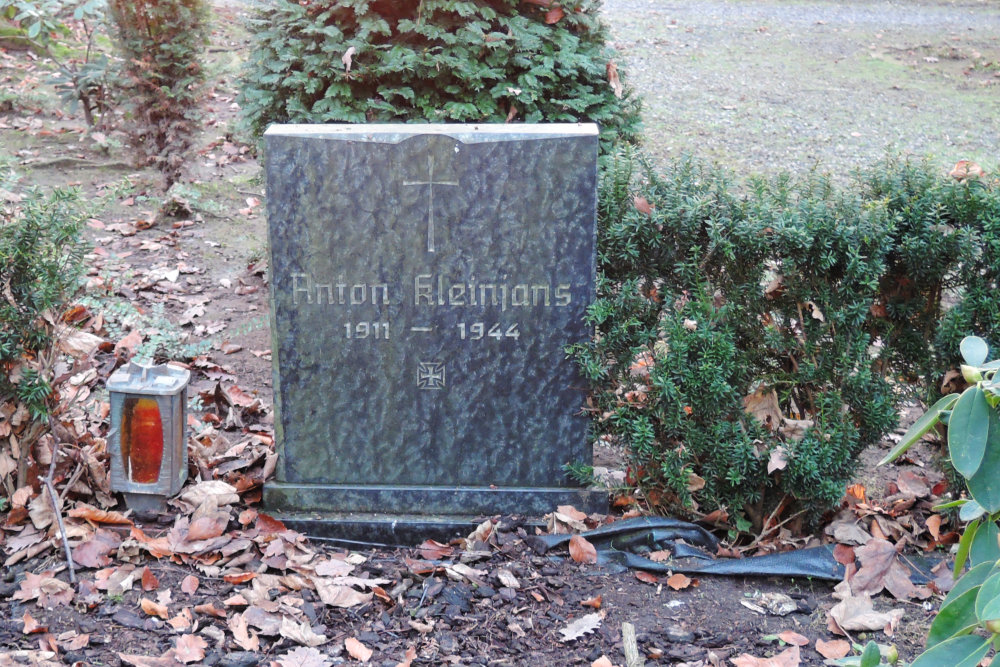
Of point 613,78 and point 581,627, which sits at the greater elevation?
point 613,78

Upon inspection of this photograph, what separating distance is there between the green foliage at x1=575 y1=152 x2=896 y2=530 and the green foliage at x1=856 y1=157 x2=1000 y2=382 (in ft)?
0.41

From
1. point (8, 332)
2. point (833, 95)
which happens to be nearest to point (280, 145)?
point (8, 332)

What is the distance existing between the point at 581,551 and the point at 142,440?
1642 millimetres

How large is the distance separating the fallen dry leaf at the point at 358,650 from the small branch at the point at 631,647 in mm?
766

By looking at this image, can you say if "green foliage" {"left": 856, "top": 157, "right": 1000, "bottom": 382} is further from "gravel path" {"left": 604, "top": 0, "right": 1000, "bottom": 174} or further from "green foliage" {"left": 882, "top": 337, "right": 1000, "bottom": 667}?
"gravel path" {"left": 604, "top": 0, "right": 1000, "bottom": 174}

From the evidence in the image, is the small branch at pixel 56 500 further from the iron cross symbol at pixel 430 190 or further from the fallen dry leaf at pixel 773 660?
the fallen dry leaf at pixel 773 660

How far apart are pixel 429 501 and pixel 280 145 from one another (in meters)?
1.47

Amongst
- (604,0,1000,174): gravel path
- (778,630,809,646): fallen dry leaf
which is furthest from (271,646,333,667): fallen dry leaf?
(604,0,1000,174): gravel path

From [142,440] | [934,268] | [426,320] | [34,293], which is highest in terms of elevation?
[934,268]

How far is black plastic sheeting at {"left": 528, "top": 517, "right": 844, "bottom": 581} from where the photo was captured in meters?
3.37

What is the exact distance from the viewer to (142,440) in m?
3.50

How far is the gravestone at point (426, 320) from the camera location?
138 inches

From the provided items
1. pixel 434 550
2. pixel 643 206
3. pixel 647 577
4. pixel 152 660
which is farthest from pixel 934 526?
pixel 152 660

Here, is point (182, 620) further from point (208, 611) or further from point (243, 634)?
point (243, 634)
